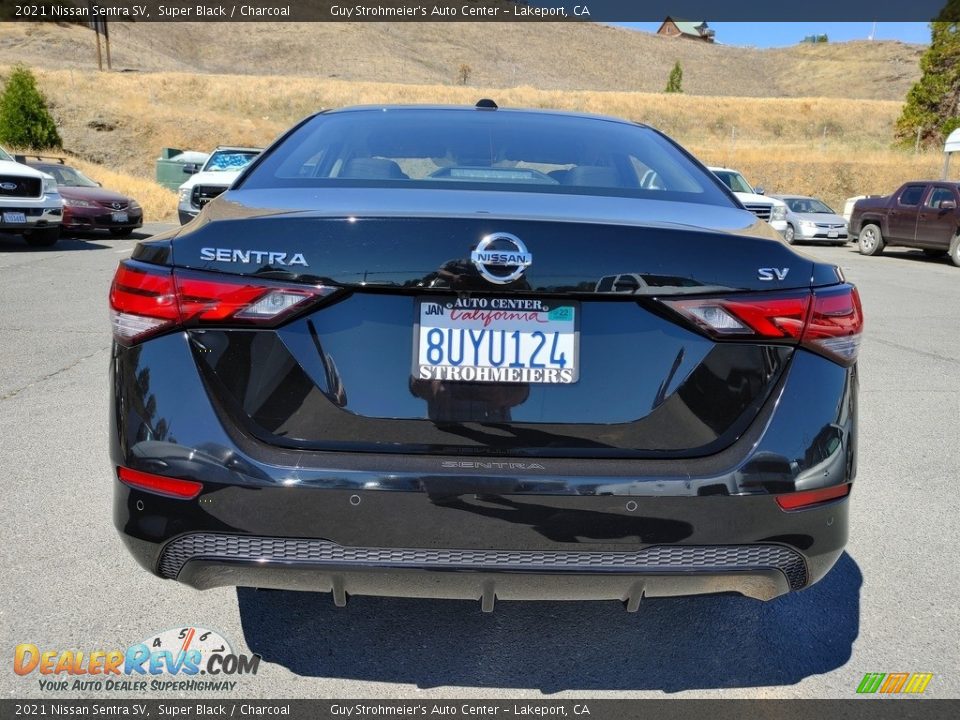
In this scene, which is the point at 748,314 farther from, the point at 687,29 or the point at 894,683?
the point at 687,29

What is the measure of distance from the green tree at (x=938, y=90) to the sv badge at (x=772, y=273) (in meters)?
42.2

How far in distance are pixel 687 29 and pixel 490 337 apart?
168m

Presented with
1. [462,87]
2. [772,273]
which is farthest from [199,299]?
[462,87]

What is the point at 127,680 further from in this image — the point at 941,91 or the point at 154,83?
the point at 154,83

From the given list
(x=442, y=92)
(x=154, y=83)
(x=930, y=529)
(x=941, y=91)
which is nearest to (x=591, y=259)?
(x=930, y=529)

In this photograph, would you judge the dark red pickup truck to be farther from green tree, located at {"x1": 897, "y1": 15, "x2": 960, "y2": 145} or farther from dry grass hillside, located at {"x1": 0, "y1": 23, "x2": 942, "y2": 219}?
green tree, located at {"x1": 897, "y1": 15, "x2": 960, "y2": 145}

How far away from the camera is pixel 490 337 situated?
1879 millimetres

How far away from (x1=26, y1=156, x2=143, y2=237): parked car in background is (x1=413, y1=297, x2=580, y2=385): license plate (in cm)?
1565

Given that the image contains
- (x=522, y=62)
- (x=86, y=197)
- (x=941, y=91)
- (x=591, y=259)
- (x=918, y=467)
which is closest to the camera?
(x=591, y=259)

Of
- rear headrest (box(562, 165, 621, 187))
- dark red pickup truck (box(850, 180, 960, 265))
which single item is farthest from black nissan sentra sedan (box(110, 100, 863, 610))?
dark red pickup truck (box(850, 180, 960, 265))

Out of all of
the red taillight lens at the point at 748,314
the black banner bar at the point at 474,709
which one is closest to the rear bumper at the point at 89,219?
the black banner bar at the point at 474,709

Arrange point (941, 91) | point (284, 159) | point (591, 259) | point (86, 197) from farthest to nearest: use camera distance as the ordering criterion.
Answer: point (941, 91)
point (86, 197)
point (284, 159)
point (591, 259)

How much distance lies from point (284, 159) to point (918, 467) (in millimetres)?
3629

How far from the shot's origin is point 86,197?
53.2ft
